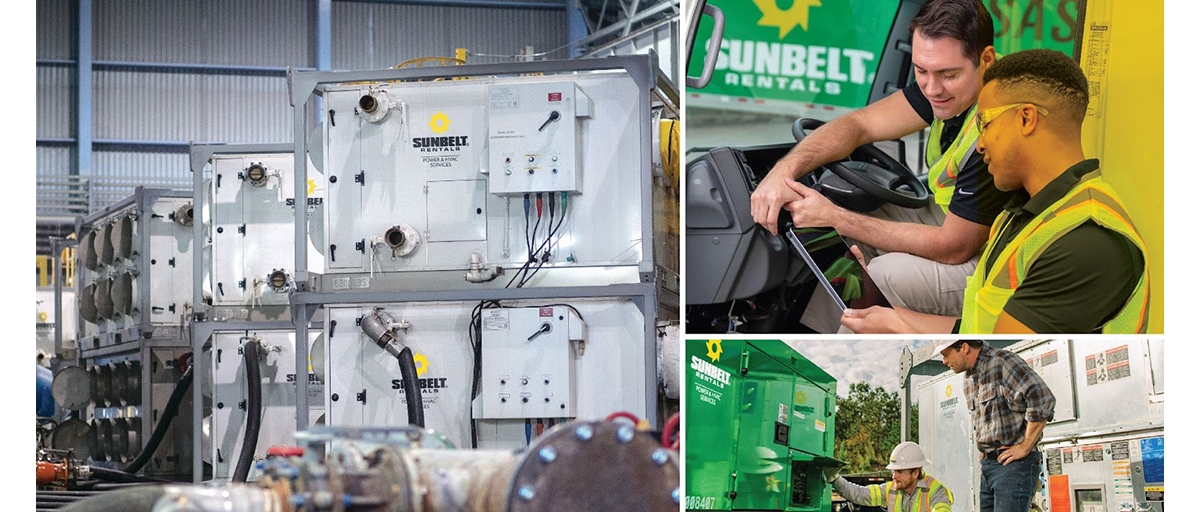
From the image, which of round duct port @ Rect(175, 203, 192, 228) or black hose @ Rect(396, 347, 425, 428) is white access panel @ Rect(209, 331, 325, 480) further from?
black hose @ Rect(396, 347, 425, 428)

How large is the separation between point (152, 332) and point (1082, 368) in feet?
29.2

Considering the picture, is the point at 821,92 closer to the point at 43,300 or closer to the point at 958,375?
the point at 958,375

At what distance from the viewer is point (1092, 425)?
4.29 metres

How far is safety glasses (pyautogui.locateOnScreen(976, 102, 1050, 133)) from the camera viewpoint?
13.8 feet

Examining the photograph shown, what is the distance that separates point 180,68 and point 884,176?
1552 cm

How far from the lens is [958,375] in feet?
14.2

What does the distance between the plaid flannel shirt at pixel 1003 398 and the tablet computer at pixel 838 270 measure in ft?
1.48

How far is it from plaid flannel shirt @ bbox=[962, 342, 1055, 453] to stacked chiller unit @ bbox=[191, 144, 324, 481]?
18.6ft

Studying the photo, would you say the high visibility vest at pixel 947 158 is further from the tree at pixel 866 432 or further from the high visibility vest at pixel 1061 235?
the tree at pixel 866 432

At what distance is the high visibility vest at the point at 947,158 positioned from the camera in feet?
13.9

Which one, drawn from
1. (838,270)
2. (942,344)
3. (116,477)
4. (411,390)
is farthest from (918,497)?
(116,477)

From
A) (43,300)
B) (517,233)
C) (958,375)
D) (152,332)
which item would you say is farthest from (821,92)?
(43,300)

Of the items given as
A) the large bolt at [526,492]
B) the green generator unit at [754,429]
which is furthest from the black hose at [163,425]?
the large bolt at [526,492]

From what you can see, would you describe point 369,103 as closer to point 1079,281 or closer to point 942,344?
point 942,344
